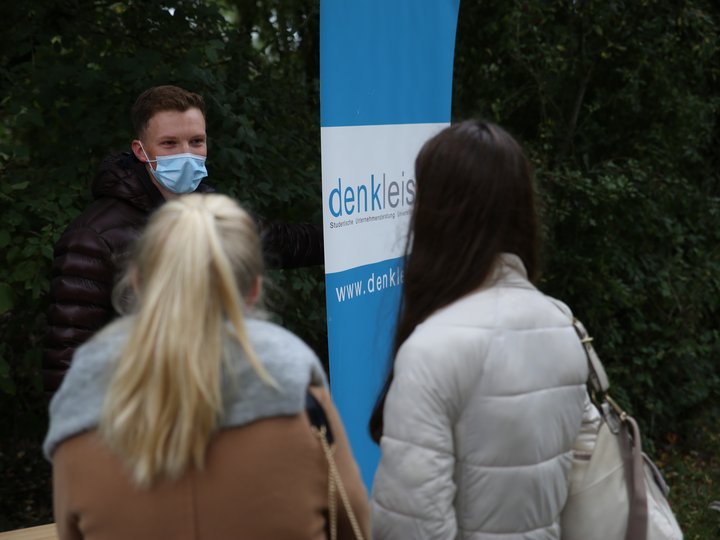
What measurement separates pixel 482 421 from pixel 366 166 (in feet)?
4.54

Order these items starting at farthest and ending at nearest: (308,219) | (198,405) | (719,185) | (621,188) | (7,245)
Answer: (719,185)
(621,188)
(308,219)
(7,245)
(198,405)

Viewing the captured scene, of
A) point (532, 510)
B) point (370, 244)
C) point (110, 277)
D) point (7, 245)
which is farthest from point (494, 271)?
point (7, 245)

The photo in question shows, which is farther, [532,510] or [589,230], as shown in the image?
[589,230]

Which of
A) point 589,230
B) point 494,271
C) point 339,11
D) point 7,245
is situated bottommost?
point 589,230

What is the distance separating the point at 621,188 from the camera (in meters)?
6.34

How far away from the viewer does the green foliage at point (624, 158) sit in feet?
21.4

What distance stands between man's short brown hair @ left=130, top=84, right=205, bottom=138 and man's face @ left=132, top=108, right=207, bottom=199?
16 millimetres

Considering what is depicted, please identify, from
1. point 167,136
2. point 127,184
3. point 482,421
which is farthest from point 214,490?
point 167,136

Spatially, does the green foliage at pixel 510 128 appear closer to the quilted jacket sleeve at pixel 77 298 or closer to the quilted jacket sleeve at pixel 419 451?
the quilted jacket sleeve at pixel 77 298

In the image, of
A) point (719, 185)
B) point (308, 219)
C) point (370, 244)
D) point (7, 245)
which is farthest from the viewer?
point (719, 185)

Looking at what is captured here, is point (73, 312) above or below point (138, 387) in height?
below

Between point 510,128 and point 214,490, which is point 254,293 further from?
point 510,128

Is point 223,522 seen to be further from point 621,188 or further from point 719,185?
point 719,185

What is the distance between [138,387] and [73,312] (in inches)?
57.2
